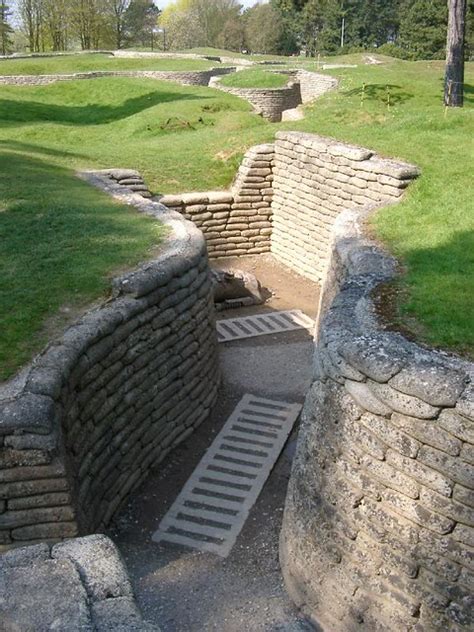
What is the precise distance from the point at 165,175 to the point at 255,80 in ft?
41.6

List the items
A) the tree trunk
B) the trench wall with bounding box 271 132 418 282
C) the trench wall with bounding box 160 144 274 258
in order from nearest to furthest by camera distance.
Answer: the trench wall with bounding box 271 132 418 282 → the trench wall with bounding box 160 144 274 258 → the tree trunk

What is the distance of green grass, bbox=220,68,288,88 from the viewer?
2378 cm

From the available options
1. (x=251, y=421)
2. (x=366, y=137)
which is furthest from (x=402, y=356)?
(x=366, y=137)

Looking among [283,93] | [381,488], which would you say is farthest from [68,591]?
[283,93]

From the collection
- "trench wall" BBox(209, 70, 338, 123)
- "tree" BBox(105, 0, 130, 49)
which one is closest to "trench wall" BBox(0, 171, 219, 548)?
"trench wall" BBox(209, 70, 338, 123)

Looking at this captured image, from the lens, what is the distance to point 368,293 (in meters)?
6.02

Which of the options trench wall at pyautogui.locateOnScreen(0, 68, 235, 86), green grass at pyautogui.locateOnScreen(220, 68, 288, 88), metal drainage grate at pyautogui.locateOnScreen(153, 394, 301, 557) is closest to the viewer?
metal drainage grate at pyautogui.locateOnScreen(153, 394, 301, 557)

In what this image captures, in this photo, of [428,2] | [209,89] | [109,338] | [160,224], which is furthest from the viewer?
[428,2]

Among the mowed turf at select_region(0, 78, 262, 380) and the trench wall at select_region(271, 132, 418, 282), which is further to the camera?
the trench wall at select_region(271, 132, 418, 282)

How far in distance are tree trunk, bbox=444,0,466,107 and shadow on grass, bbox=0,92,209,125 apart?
284 inches

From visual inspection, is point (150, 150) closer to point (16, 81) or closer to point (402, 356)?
point (402, 356)

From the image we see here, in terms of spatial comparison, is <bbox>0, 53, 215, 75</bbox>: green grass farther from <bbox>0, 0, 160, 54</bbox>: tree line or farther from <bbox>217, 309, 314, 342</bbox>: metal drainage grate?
<bbox>217, 309, 314, 342</bbox>: metal drainage grate

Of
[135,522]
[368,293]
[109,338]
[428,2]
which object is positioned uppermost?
[428,2]

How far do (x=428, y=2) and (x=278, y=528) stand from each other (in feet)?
161
